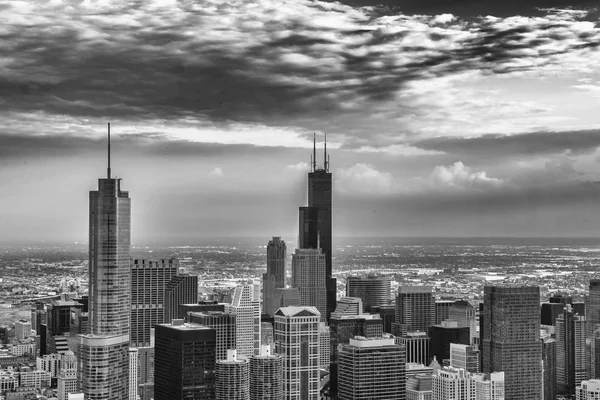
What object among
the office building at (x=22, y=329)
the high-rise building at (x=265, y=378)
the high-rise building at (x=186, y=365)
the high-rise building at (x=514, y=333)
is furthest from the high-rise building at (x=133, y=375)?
the high-rise building at (x=514, y=333)

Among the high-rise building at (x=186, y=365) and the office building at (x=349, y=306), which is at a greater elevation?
the office building at (x=349, y=306)

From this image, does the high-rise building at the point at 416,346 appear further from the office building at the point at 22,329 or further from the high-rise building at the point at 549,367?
the office building at the point at 22,329

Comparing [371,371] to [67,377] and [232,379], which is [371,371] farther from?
[67,377]

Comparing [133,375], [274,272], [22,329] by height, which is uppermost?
[274,272]

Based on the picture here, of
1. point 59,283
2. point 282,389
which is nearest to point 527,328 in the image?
point 282,389

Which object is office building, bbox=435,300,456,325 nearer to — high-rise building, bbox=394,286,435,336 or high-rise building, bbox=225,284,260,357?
high-rise building, bbox=394,286,435,336

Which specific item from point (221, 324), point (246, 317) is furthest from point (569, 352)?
point (221, 324)

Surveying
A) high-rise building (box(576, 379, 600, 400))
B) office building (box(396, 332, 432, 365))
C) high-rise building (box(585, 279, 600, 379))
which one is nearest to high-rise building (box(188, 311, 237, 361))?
office building (box(396, 332, 432, 365))
